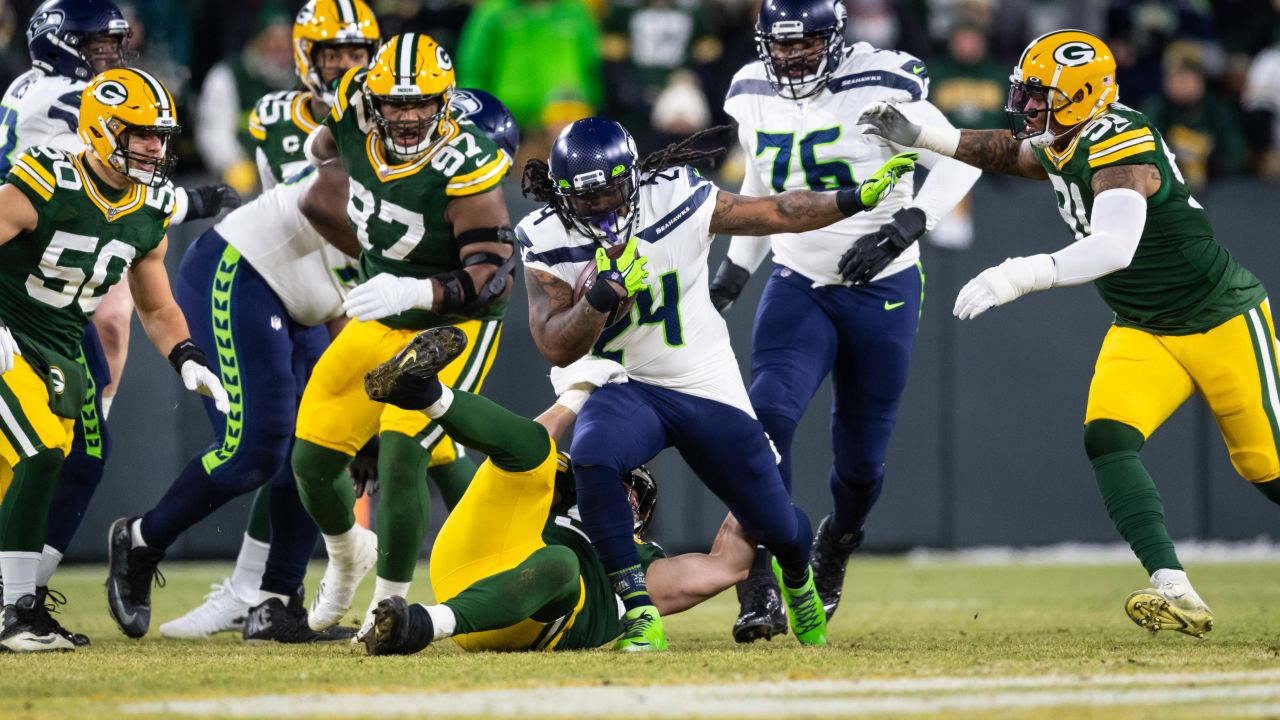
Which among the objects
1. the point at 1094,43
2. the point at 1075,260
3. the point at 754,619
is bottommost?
the point at 754,619

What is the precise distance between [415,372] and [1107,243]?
83.3 inches

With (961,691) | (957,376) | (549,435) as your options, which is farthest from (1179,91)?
(961,691)

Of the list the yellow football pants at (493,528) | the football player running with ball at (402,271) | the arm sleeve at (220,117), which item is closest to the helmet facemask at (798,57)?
the football player running with ball at (402,271)

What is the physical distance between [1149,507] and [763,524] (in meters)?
1.23

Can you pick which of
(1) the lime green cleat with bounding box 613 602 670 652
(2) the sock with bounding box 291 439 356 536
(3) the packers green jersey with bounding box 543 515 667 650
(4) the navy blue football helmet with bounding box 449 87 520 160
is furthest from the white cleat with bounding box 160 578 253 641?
(4) the navy blue football helmet with bounding box 449 87 520 160

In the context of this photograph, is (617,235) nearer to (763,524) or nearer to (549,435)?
(549,435)

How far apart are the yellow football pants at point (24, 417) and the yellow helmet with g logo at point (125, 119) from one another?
705mm

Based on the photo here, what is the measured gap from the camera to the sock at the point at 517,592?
4.65m

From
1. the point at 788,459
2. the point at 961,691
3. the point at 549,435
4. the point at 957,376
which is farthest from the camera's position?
the point at 957,376

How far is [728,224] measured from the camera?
5.26 metres

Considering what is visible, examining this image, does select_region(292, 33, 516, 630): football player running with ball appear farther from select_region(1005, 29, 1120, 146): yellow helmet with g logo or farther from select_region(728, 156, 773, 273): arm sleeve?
select_region(1005, 29, 1120, 146): yellow helmet with g logo

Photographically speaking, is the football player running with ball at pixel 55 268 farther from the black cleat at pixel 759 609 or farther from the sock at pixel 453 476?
the black cleat at pixel 759 609

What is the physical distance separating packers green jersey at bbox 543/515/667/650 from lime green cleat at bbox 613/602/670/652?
0.08 meters

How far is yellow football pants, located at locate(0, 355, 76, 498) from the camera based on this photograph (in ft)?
16.9
